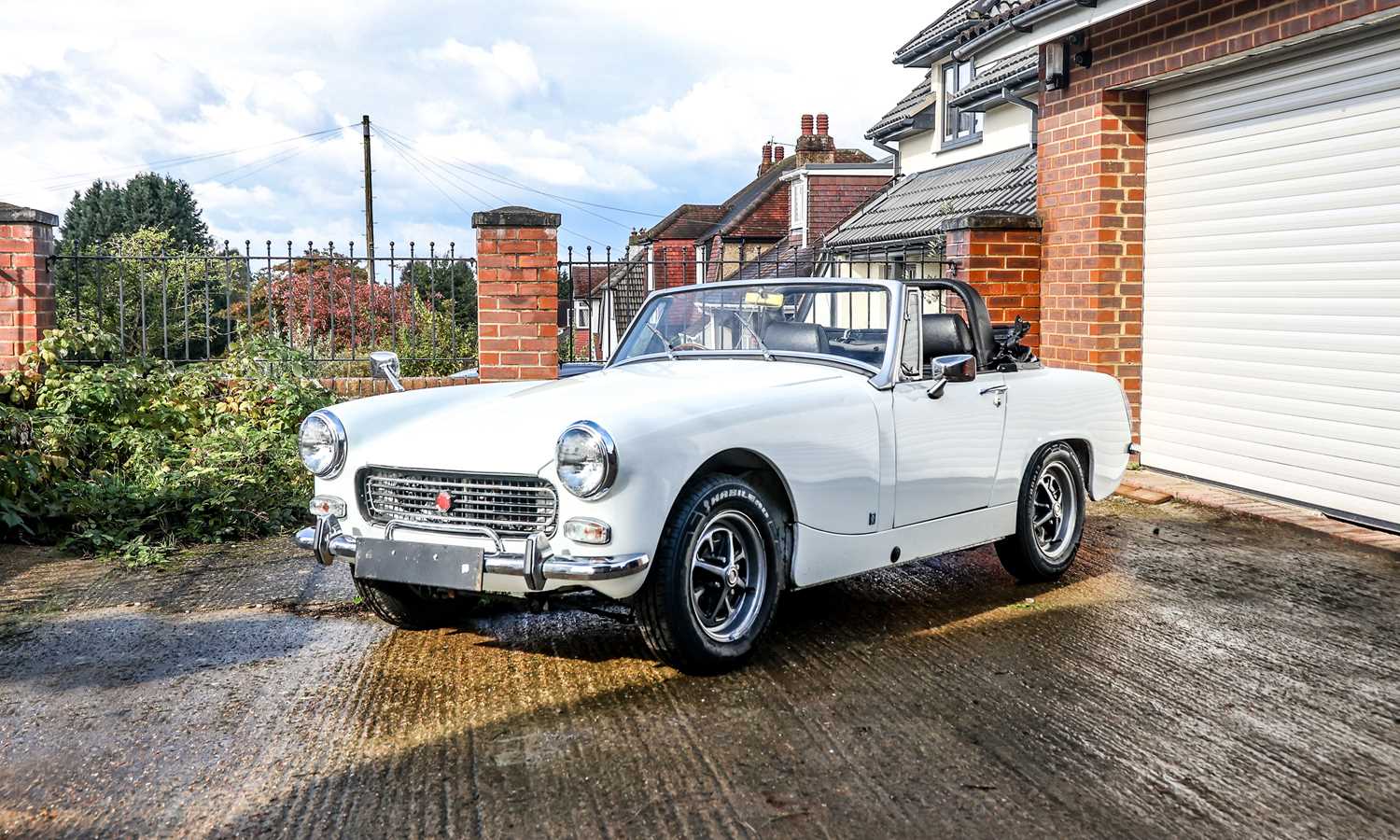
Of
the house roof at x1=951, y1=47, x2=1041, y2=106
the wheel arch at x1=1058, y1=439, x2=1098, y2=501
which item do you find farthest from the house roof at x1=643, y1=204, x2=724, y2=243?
the wheel arch at x1=1058, y1=439, x2=1098, y2=501

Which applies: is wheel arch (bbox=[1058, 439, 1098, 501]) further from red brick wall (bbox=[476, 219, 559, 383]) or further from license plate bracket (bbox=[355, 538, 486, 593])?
red brick wall (bbox=[476, 219, 559, 383])

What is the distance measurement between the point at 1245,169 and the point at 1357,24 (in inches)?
55.5

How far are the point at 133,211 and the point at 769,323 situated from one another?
189ft

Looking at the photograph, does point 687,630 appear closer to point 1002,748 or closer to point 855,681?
point 855,681

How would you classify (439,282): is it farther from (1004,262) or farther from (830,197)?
(1004,262)

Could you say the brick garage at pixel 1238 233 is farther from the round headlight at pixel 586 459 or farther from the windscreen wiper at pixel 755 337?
the round headlight at pixel 586 459

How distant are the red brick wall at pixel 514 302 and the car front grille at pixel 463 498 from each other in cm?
501

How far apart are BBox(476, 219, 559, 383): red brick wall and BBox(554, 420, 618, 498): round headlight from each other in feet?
18.1

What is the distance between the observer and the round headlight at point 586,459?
13.3 feet

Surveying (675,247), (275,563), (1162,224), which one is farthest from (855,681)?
(675,247)

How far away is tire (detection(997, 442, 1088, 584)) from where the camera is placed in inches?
231

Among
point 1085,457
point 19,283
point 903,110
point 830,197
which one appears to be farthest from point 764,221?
point 1085,457

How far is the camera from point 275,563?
21.8 ft

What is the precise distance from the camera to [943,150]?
21.2 metres
